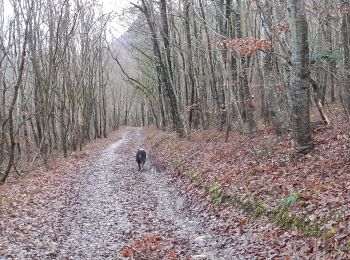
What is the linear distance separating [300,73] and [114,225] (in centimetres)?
648

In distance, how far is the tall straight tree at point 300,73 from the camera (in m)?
11.1

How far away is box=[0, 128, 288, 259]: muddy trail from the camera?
314 inches

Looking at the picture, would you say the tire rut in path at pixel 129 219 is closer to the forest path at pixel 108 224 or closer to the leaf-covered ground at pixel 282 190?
the forest path at pixel 108 224

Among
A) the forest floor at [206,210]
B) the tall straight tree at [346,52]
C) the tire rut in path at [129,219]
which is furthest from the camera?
the tall straight tree at [346,52]

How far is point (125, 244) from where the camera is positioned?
341 inches

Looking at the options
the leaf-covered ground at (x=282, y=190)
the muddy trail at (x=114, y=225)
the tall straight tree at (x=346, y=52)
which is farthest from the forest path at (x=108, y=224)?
the tall straight tree at (x=346, y=52)

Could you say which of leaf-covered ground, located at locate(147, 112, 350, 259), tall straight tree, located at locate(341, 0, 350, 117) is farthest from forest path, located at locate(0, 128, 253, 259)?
tall straight tree, located at locate(341, 0, 350, 117)

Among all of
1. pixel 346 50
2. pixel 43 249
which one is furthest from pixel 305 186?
pixel 346 50

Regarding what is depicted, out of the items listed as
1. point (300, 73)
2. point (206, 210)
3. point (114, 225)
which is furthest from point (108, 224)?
point (300, 73)

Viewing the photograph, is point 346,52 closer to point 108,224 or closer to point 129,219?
point 129,219

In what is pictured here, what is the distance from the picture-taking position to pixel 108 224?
34.2 ft

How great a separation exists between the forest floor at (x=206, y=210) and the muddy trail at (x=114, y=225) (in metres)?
0.03

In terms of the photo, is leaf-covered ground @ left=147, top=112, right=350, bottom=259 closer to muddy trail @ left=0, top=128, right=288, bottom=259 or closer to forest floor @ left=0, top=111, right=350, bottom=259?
forest floor @ left=0, top=111, right=350, bottom=259

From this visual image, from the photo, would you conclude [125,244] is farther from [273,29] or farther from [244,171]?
[273,29]
